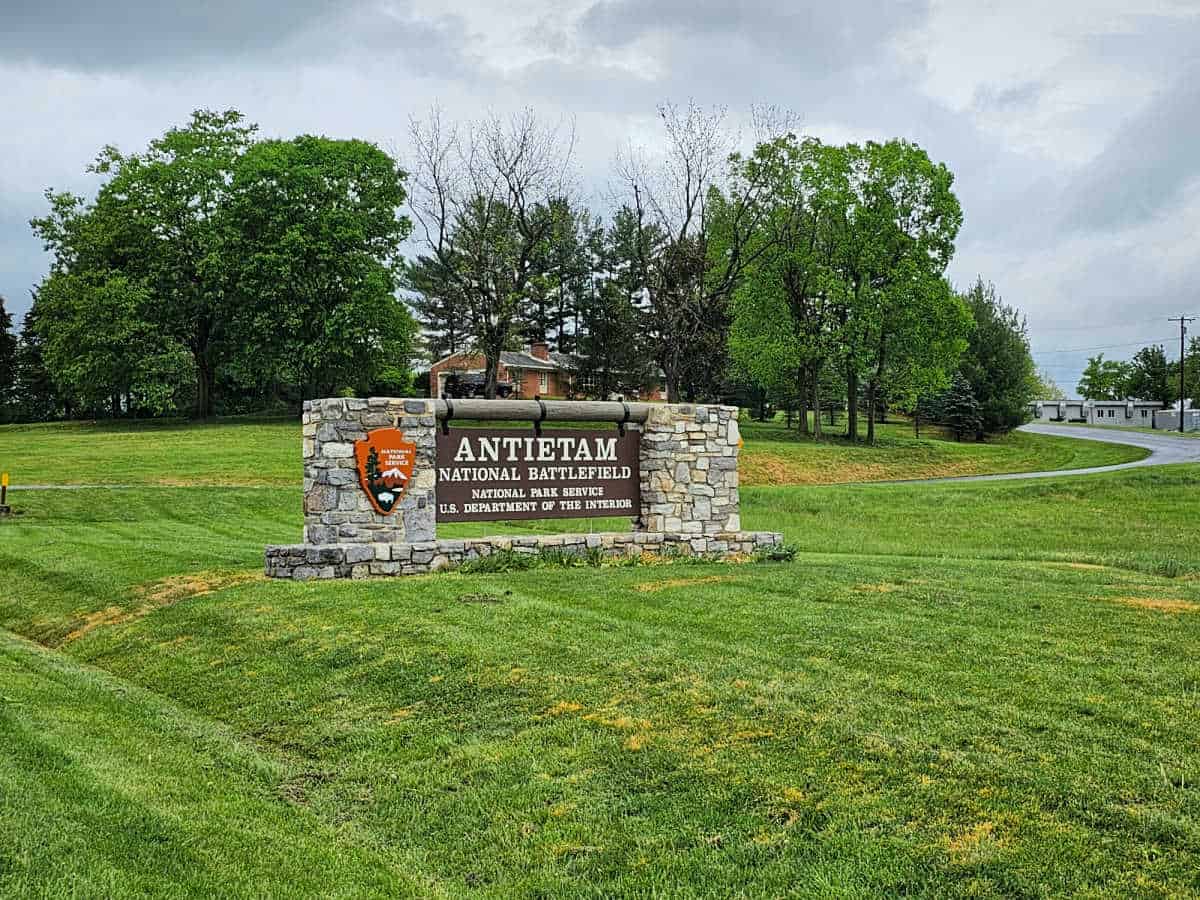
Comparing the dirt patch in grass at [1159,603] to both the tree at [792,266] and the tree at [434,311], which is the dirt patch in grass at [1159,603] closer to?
the tree at [792,266]

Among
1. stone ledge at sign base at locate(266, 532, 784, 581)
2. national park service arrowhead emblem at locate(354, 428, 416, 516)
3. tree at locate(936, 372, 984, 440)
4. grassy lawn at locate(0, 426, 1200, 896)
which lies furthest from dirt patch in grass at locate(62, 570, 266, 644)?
tree at locate(936, 372, 984, 440)

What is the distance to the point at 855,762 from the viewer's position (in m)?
4.78

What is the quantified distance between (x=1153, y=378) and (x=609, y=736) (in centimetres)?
8923

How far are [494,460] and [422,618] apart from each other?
387 centimetres

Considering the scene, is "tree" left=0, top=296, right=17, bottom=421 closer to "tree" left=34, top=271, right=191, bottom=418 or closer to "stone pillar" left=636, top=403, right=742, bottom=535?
"tree" left=34, top=271, right=191, bottom=418

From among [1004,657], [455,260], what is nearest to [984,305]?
[455,260]

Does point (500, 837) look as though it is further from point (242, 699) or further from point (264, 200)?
point (264, 200)

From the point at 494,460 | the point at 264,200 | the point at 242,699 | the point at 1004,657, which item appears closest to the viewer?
the point at 1004,657

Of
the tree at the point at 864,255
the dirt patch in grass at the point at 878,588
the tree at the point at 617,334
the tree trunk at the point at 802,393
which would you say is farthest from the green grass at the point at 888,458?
the dirt patch in grass at the point at 878,588

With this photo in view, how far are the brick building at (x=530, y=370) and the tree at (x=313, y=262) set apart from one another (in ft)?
37.3

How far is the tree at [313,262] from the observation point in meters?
40.2

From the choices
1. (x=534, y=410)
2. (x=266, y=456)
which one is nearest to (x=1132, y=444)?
(x=266, y=456)

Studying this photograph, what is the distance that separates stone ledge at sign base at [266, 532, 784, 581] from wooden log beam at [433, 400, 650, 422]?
5.10ft

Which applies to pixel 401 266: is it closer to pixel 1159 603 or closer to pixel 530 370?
pixel 530 370
